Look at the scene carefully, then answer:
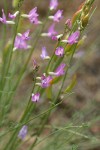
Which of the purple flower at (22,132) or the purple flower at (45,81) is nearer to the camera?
the purple flower at (45,81)

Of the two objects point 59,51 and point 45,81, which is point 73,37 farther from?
point 45,81

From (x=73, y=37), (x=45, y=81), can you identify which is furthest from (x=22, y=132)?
(x=73, y=37)

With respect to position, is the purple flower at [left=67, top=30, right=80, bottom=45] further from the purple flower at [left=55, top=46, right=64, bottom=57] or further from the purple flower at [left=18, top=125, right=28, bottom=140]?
the purple flower at [left=18, top=125, right=28, bottom=140]

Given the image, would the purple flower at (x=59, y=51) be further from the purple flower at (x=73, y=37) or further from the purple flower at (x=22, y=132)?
the purple flower at (x=22, y=132)

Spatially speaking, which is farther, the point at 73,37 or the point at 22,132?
the point at 22,132

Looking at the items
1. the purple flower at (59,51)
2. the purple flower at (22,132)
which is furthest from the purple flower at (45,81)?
the purple flower at (22,132)

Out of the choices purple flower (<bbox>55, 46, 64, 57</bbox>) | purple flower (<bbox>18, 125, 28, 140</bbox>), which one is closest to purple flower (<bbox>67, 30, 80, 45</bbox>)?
purple flower (<bbox>55, 46, 64, 57</bbox>)

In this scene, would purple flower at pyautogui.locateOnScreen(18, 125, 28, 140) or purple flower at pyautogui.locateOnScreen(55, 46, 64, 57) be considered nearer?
purple flower at pyautogui.locateOnScreen(55, 46, 64, 57)

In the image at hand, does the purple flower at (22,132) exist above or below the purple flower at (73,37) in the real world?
below

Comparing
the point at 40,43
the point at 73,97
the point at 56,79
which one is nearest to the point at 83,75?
the point at 73,97

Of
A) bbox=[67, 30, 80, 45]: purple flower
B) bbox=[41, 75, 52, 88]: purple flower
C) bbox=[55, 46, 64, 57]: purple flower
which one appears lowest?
bbox=[41, 75, 52, 88]: purple flower

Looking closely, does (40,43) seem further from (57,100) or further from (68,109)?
(57,100)

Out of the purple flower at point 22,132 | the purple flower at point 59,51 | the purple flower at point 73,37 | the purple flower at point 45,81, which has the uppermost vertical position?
the purple flower at point 73,37
